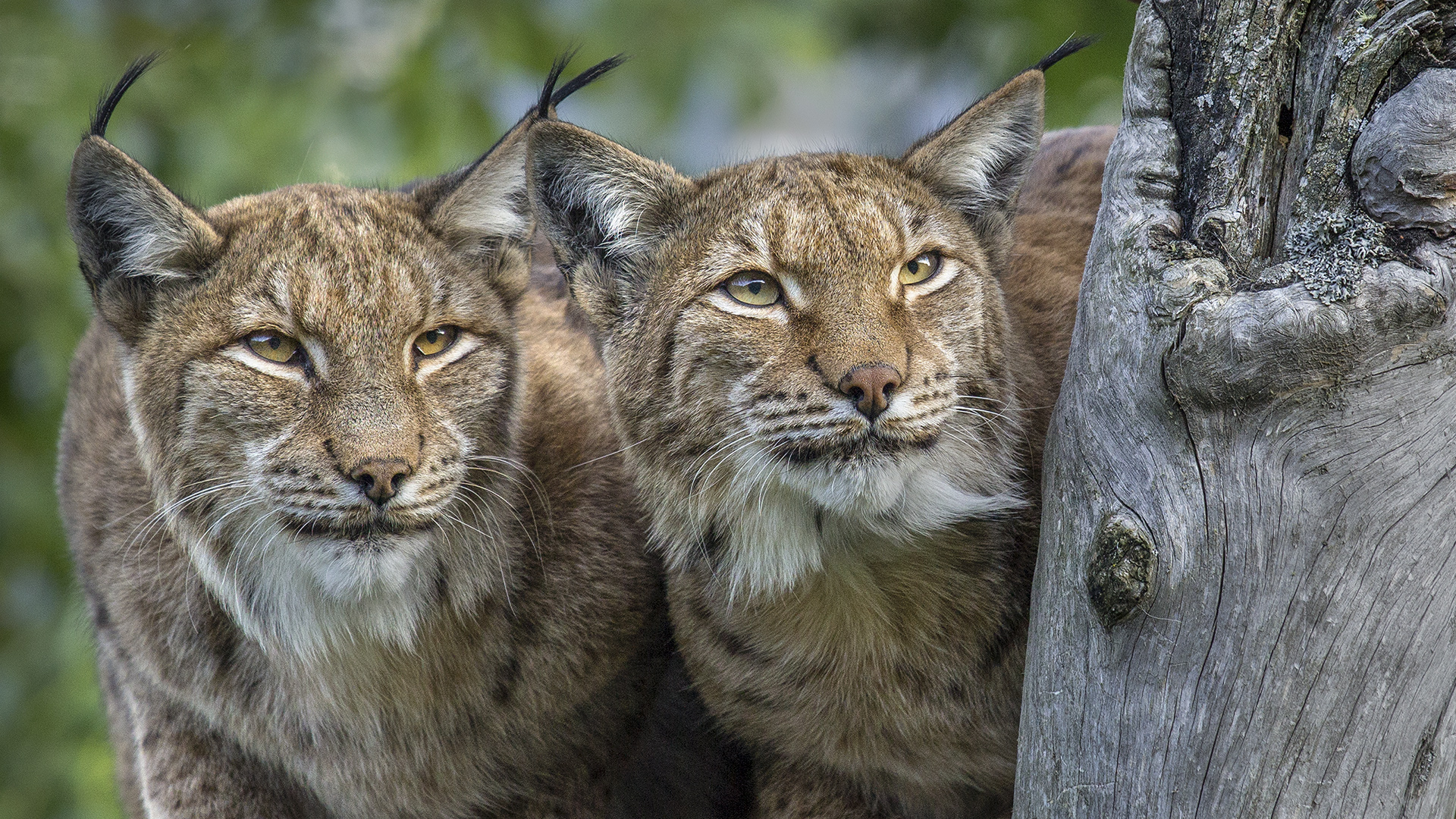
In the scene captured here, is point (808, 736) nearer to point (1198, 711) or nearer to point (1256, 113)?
point (1198, 711)

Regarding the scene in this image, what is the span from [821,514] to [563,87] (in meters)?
2.04

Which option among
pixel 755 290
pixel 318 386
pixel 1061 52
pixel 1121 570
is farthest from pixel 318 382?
pixel 1061 52

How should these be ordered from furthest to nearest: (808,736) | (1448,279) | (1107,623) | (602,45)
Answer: (602,45) → (808,736) → (1107,623) → (1448,279)

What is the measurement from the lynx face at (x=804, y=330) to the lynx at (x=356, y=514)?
53 centimetres

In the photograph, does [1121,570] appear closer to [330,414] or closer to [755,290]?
[755,290]

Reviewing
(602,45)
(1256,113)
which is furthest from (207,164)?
(1256,113)

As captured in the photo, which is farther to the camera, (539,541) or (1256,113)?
(539,541)

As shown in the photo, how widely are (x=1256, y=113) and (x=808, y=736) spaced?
8.10ft

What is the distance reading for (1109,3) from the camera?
7.81 metres

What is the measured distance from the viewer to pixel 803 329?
4.05 metres

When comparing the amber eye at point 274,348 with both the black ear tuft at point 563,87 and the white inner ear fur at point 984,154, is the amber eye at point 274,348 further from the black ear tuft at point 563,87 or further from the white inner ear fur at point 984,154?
the white inner ear fur at point 984,154

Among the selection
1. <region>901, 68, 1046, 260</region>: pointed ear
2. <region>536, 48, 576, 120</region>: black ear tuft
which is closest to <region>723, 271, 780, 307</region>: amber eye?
<region>901, 68, 1046, 260</region>: pointed ear

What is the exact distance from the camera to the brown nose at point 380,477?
13.5 ft

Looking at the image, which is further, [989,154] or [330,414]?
[989,154]
